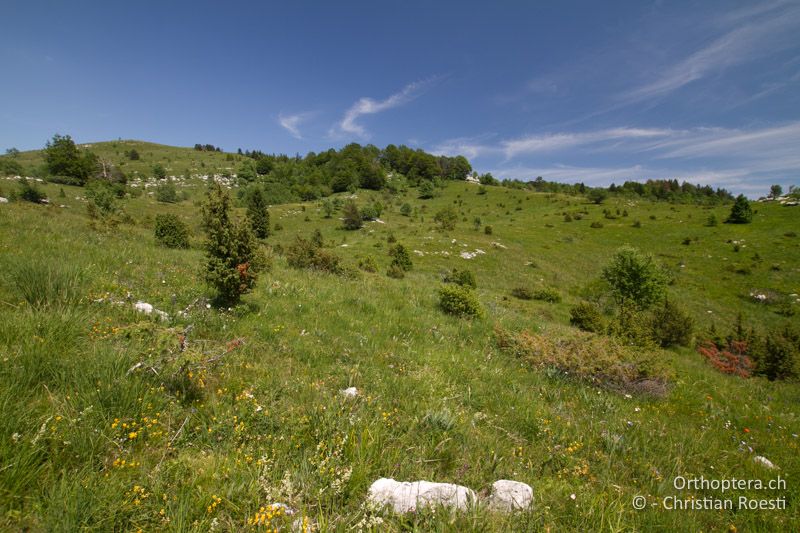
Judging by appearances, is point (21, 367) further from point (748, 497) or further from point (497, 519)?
point (748, 497)

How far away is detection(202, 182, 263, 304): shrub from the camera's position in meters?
7.34

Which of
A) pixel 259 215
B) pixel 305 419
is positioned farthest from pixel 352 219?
pixel 305 419

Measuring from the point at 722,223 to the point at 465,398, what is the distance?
232 feet

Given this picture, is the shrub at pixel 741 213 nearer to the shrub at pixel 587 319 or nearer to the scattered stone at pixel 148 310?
the shrub at pixel 587 319

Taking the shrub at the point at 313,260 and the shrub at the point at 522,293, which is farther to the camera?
the shrub at the point at 522,293

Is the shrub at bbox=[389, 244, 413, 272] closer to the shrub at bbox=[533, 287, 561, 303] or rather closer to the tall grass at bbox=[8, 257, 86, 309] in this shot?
the shrub at bbox=[533, 287, 561, 303]

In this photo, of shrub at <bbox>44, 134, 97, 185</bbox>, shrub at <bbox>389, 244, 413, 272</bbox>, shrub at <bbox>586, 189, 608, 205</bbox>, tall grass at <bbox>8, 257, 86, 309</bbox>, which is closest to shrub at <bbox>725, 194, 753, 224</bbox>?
shrub at <bbox>586, 189, 608, 205</bbox>

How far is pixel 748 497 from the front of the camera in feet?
12.6

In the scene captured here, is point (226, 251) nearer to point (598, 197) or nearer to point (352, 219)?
point (352, 219)

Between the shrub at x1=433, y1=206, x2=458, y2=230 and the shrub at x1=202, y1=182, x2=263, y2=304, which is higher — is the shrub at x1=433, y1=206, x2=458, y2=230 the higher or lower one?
the higher one

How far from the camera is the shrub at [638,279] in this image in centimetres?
2525

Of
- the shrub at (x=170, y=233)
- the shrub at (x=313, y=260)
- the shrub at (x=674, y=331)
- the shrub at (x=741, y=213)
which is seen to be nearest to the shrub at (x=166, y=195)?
the shrub at (x=170, y=233)

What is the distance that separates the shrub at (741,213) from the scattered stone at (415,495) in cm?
7378

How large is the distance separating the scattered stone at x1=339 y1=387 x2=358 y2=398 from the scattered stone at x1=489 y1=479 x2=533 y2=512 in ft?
6.74
